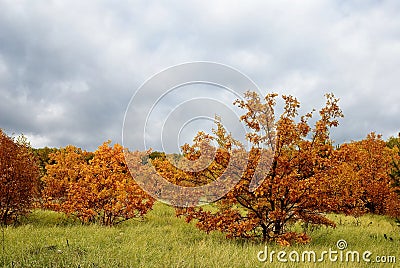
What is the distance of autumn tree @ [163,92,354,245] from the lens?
Answer: 8805 millimetres

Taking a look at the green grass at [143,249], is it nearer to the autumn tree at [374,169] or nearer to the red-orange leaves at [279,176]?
the red-orange leaves at [279,176]

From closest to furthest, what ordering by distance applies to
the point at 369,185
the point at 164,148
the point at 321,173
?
the point at 164,148 → the point at 321,173 → the point at 369,185

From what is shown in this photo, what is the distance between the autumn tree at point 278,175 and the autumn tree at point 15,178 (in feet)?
18.3

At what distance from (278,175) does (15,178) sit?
8.06 m

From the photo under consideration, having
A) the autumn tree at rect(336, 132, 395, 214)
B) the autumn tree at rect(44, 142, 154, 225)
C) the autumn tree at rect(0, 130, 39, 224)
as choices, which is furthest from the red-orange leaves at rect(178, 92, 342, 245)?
the autumn tree at rect(336, 132, 395, 214)

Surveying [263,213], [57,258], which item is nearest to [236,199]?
[263,213]

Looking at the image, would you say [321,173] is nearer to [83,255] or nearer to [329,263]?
[329,263]

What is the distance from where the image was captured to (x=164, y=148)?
8117 mm

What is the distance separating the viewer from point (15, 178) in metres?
11.9

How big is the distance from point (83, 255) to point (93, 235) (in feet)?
7.42

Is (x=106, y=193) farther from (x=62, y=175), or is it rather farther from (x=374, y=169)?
(x=374, y=169)

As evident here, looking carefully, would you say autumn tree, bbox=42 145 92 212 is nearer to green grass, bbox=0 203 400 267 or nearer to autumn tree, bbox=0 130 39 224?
autumn tree, bbox=0 130 39 224

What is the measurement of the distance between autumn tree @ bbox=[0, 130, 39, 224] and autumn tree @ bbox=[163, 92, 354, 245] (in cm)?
557

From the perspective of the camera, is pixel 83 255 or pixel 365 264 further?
pixel 365 264
